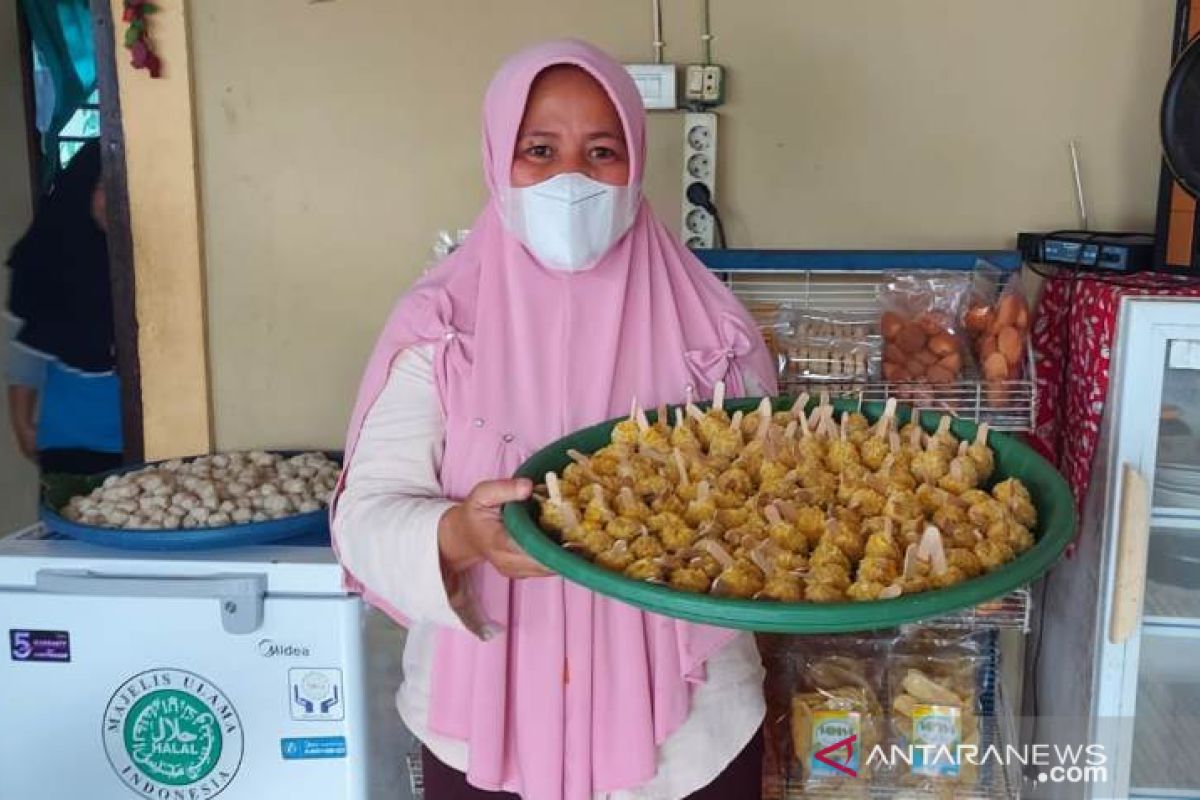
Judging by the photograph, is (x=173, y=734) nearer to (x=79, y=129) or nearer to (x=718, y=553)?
(x=718, y=553)

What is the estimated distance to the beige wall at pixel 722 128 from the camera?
82.5 inches

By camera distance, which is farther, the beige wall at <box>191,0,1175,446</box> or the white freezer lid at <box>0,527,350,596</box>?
the beige wall at <box>191,0,1175,446</box>

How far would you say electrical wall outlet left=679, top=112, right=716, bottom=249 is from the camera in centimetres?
212

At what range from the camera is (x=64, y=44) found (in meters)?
3.22

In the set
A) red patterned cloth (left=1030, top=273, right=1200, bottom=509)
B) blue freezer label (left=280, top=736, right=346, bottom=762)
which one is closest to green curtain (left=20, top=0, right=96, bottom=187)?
blue freezer label (left=280, top=736, right=346, bottom=762)

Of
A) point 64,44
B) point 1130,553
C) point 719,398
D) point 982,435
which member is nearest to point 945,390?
point 1130,553

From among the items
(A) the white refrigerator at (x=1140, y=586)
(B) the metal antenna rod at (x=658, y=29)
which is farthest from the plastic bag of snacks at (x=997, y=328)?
(B) the metal antenna rod at (x=658, y=29)

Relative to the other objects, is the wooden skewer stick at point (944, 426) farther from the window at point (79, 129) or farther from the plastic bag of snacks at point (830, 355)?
the window at point (79, 129)

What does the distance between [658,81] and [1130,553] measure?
119 centimetres

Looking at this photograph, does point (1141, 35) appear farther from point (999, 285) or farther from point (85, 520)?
point (85, 520)

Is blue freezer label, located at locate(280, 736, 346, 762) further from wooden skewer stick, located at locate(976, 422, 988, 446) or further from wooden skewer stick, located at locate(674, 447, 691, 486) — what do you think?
wooden skewer stick, located at locate(976, 422, 988, 446)

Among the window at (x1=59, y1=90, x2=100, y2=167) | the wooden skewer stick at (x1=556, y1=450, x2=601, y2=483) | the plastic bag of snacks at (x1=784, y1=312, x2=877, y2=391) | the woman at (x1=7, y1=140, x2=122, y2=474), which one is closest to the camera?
the wooden skewer stick at (x1=556, y1=450, x2=601, y2=483)

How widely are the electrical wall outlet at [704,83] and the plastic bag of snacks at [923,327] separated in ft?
1.73

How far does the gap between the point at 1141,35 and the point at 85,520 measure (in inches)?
84.7
